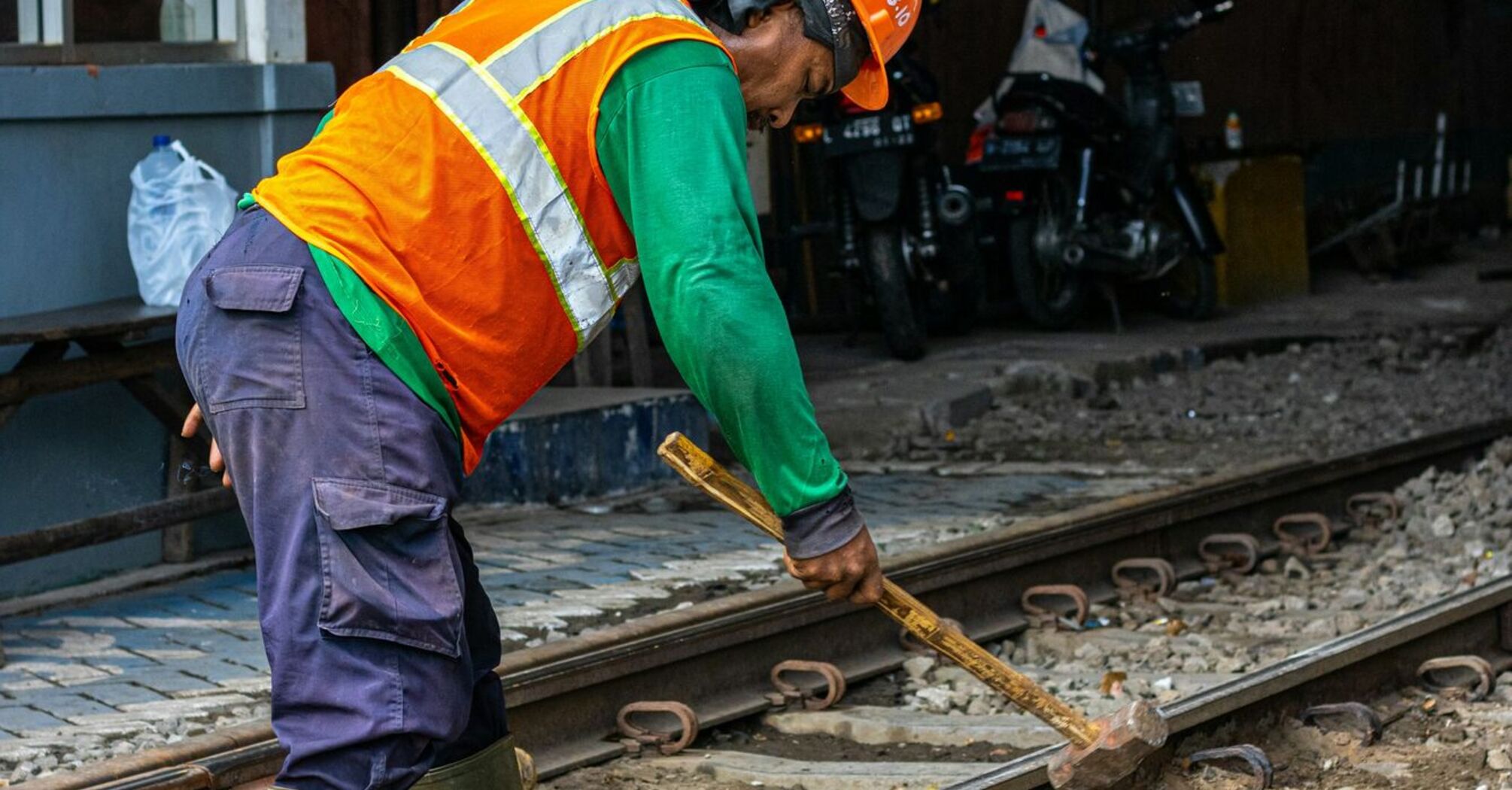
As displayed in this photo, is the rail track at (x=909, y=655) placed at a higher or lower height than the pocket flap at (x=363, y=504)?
lower

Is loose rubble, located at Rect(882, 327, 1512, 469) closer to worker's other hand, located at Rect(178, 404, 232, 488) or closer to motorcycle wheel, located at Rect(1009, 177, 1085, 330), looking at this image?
motorcycle wheel, located at Rect(1009, 177, 1085, 330)

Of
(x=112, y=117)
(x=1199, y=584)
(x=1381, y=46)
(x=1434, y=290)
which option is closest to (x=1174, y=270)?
(x=1434, y=290)

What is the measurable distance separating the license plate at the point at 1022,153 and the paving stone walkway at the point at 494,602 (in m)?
3.90

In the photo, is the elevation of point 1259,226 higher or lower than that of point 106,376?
lower

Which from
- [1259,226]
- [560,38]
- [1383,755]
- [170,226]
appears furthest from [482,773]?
[1259,226]

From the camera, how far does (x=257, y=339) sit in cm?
254

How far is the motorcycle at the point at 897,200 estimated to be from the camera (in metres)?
10.9

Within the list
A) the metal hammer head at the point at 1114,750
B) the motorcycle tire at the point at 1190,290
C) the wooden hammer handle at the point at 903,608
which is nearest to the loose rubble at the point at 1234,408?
the motorcycle tire at the point at 1190,290

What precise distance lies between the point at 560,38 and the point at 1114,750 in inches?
73.5

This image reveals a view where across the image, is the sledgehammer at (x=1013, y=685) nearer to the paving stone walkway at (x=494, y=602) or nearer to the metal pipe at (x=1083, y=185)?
the paving stone walkway at (x=494, y=602)

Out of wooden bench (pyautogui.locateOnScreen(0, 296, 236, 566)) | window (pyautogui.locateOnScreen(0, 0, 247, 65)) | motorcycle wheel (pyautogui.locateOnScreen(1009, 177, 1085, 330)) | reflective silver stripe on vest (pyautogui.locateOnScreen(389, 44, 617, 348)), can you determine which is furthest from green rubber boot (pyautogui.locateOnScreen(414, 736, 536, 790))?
motorcycle wheel (pyautogui.locateOnScreen(1009, 177, 1085, 330))

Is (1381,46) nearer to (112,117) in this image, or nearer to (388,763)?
(112,117)

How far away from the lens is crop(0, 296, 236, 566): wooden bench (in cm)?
573

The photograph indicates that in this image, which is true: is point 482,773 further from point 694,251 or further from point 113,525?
point 113,525
